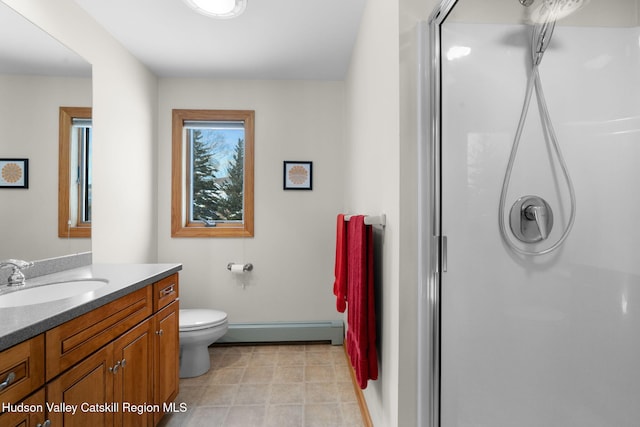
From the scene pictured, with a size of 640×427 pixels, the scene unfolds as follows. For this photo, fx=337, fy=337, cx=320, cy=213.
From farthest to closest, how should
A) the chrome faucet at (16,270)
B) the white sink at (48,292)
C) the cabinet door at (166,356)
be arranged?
the cabinet door at (166,356)
the chrome faucet at (16,270)
the white sink at (48,292)

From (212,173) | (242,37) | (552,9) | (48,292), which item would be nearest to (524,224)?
(552,9)

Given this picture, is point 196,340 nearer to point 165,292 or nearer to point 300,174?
point 165,292

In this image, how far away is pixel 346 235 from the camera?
2.06 meters

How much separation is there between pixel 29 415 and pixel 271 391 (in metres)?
1.46

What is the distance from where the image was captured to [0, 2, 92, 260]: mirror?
154 cm

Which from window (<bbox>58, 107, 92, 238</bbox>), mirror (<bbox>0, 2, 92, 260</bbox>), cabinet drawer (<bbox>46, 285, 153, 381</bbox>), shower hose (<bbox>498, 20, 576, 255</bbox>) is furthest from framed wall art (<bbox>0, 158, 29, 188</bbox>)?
shower hose (<bbox>498, 20, 576, 255</bbox>)

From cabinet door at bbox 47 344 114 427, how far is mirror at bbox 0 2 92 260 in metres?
0.74

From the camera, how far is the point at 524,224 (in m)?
1.18

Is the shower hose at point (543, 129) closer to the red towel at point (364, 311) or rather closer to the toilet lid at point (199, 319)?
the red towel at point (364, 311)

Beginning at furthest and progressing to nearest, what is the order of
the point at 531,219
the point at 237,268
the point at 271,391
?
the point at 237,268
the point at 271,391
the point at 531,219

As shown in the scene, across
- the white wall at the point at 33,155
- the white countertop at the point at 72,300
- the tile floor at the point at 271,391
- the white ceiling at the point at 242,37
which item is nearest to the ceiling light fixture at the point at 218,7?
the white ceiling at the point at 242,37

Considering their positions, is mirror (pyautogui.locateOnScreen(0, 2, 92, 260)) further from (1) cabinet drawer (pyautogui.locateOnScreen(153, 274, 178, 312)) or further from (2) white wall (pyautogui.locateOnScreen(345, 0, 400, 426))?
(2) white wall (pyautogui.locateOnScreen(345, 0, 400, 426))

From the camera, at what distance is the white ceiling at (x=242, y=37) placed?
1.99 metres

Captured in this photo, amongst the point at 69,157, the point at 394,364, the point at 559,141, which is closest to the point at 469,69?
the point at 559,141
